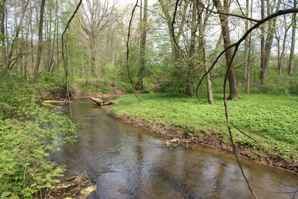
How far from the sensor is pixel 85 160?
664cm

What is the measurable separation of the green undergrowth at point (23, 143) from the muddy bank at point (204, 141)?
4.28 m

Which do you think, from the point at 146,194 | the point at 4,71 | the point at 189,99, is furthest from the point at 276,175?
the point at 189,99

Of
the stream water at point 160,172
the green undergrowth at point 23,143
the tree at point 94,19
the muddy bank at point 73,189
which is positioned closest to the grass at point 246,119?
the stream water at point 160,172

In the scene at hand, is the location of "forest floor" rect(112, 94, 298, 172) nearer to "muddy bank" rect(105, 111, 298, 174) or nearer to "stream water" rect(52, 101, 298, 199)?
"muddy bank" rect(105, 111, 298, 174)

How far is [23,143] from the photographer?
3.75 metres

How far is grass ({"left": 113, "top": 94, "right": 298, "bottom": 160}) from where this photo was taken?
7308 mm

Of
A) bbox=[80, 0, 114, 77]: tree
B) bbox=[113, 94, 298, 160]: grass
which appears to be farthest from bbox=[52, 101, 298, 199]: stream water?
bbox=[80, 0, 114, 77]: tree

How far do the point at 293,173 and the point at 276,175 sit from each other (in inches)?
19.0

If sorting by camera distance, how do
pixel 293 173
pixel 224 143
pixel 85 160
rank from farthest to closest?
pixel 224 143 → pixel 85 160 → pixel 293 173

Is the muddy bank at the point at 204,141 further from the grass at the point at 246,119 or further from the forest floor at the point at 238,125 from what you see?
the grass at the point at 246,119

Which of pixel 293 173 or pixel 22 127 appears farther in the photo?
pixel 293 173

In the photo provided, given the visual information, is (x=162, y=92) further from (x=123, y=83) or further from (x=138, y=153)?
(x=138, y=153)

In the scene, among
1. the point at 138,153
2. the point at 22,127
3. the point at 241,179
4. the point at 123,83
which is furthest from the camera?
the point at 123,83

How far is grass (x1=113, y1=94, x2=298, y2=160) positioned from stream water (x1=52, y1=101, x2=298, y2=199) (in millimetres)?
1014
